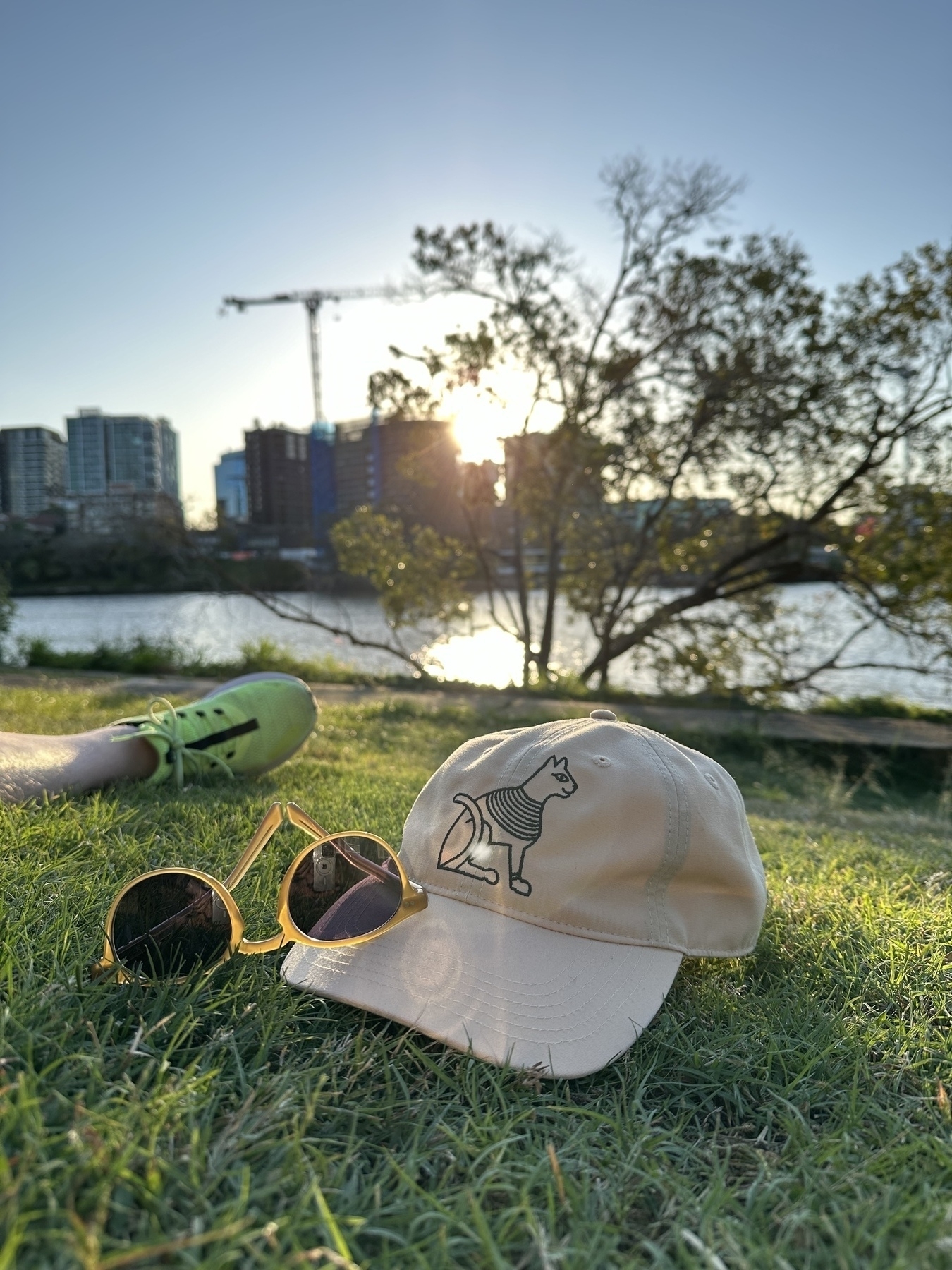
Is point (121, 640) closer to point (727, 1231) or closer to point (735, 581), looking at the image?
point (735, 581)

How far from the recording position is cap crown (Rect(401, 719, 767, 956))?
43.6 inches

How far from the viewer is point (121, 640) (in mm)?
9508

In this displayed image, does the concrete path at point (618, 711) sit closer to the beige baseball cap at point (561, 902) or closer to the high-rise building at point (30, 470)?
the beige baseball cap at point (561, 902)

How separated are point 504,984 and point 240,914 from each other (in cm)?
39

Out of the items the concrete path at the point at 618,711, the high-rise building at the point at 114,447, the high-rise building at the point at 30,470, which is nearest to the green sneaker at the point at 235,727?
the concrete path at the point at 618,711

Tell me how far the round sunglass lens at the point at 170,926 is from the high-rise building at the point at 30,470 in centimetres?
2678

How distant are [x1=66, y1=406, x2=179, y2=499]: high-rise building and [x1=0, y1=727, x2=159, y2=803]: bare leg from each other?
28577 mm

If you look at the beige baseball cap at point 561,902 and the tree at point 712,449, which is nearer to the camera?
the beige baseball cap at point 561,902

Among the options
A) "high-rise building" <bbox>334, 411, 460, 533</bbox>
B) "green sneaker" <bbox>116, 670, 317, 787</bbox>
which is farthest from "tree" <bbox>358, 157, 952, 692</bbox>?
"green sneaker" <bbox>116, 670, 317, 787</bbox>

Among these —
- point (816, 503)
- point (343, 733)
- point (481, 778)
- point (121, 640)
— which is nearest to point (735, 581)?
point (816, 503)

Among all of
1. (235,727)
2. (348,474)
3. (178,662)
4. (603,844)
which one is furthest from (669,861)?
(348,474)

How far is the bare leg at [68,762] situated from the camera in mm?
1925

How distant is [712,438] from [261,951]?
7585mm

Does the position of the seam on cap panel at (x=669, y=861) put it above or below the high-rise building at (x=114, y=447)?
below
